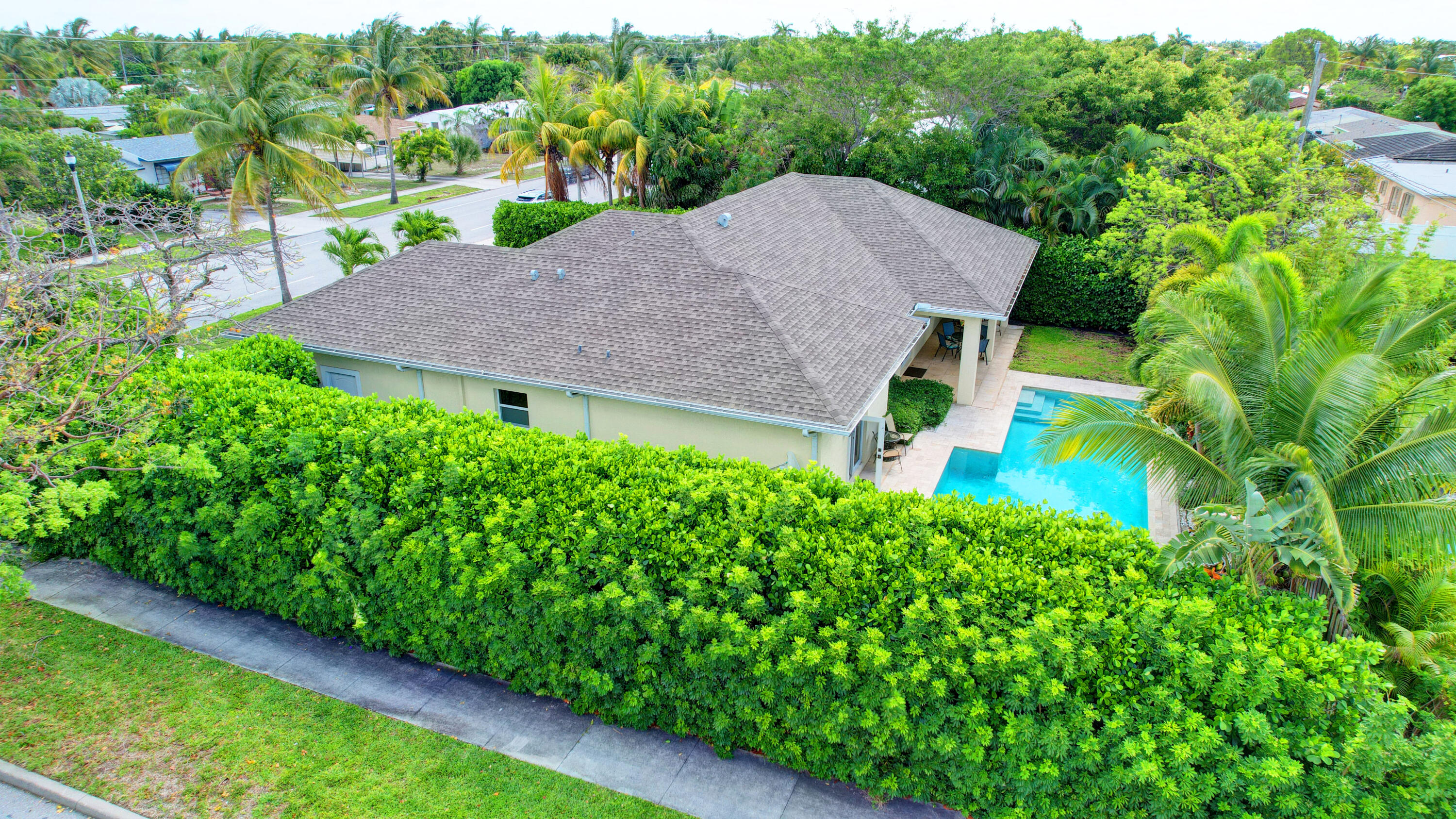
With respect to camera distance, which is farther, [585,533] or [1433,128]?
[1433,128]

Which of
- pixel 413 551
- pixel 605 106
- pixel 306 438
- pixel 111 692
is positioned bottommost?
pixel 111 692

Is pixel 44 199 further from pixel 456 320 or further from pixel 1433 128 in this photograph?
pixel 1433 128

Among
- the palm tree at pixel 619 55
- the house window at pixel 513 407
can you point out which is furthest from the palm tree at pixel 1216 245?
the palm tree at pixel 619 55

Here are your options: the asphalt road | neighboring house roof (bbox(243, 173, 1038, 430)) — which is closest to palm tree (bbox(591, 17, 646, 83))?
the asphalt road

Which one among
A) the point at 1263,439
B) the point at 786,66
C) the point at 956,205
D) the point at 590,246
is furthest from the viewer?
the point at 786,66

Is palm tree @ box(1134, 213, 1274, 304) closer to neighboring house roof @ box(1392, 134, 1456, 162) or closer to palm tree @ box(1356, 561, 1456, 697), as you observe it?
palm tree @ box(1356, 561, 1456, 697)

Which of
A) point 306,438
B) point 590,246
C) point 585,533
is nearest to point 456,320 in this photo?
point 590,246

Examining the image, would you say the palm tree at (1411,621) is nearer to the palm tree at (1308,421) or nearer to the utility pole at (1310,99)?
the palm tree at (1308,421)
